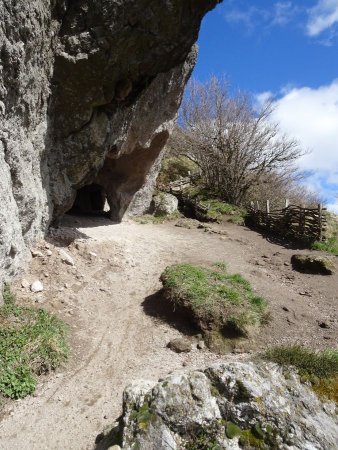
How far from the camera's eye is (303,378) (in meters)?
3.42

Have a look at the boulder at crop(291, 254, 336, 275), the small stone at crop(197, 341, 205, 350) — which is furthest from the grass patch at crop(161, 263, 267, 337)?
the boulder at crop(291, 254, 336, 275)

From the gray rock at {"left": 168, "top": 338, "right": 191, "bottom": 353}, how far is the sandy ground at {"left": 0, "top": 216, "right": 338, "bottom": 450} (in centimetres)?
12

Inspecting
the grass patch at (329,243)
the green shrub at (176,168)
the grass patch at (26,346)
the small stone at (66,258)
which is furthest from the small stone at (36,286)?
the green shrub at (176,168)

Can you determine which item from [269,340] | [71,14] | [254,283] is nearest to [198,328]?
[269,340]

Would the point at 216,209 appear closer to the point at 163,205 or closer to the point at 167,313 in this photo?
the point at 163,205

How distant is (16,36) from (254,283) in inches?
287

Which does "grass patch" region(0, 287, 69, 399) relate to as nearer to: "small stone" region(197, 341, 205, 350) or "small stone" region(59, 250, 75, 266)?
"small stone" region(59, 250, 75, 266)

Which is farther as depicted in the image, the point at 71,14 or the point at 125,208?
the point at 125,208

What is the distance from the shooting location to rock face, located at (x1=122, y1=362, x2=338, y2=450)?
287 centimetres

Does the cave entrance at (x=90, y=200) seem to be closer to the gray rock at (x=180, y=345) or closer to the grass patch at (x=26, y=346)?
the grass patch at (x=26, y=346)

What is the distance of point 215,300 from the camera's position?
648cm

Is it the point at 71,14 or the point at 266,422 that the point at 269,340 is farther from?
the point at 71,14

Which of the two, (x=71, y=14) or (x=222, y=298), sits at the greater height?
(x=71, y=14)

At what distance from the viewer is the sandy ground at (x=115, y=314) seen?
4312mm
